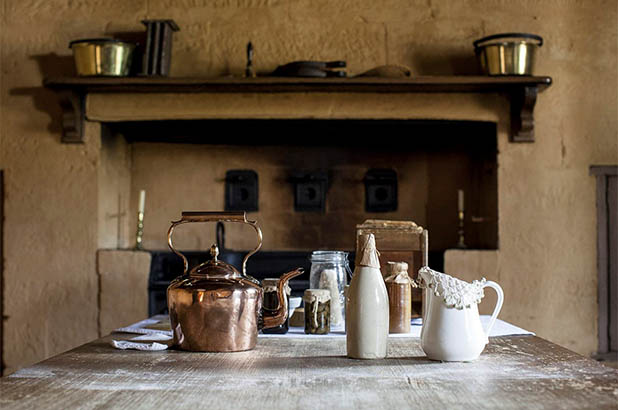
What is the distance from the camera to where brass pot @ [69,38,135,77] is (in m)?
3.79

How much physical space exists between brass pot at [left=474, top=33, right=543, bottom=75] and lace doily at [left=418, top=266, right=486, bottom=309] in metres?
2.37

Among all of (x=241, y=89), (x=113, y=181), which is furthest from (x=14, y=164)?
(x=241, y=89)

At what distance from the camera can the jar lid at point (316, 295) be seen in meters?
2.00

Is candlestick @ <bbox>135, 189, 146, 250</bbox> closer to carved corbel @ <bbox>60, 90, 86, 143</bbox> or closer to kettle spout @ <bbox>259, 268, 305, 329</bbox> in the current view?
carved corbel @ <bbox>60, 90, 86, 143</bbox>

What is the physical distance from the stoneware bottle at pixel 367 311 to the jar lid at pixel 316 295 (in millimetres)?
357

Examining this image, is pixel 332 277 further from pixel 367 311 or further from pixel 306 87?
pixel 306 87

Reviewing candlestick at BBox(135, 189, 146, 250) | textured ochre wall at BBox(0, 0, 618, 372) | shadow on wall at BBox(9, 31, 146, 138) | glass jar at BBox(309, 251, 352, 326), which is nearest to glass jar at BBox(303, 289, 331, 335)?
glass jar at BBox(309, 251, 352, 326)

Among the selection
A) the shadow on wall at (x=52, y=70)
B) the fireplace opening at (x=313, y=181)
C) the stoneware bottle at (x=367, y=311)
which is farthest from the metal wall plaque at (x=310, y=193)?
the stoneware bottle at (x=367, y=311)

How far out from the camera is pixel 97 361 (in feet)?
5.35

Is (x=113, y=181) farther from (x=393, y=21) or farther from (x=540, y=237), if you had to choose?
(x=540, y=237)

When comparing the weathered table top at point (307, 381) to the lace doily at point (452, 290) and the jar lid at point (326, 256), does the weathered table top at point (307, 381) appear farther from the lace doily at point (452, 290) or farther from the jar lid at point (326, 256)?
the jar lid at point (326, 256)

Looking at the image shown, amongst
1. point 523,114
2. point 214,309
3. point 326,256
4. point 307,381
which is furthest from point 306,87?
point 307,381

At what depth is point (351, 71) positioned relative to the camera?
159 inches

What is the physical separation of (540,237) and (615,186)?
19.6 inches
